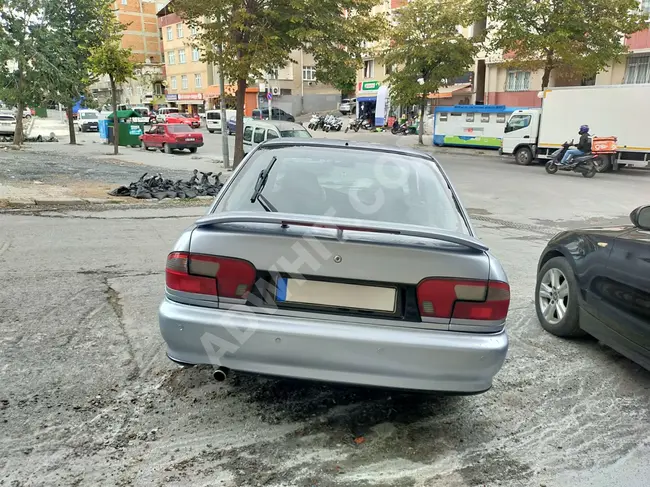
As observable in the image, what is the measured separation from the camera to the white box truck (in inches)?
781

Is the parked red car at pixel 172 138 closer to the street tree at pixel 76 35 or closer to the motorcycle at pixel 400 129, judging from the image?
the street tree at pixel 76 35

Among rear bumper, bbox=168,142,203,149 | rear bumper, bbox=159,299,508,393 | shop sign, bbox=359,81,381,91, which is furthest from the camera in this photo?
shop sign, bbox=359,81,381,91

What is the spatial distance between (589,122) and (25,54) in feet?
81.0

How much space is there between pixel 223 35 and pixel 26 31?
489 inches

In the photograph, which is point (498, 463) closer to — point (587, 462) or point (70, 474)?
point (587, 462)

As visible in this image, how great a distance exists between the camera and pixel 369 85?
1948 inches

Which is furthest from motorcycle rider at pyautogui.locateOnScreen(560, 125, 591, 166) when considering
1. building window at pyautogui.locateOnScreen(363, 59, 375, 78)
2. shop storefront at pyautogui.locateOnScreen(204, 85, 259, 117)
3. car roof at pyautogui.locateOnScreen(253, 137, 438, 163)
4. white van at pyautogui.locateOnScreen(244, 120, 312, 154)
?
shop storefront at pyautogui.locateOnScreen(204, 85, 259, 117)

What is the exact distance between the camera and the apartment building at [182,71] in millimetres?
66500

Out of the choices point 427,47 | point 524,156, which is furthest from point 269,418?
point 427,47

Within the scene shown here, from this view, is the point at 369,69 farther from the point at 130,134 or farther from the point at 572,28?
the point at 572,28

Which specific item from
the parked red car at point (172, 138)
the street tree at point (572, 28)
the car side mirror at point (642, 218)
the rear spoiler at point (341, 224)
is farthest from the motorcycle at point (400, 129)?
the rear spoiler at point (341, 224)

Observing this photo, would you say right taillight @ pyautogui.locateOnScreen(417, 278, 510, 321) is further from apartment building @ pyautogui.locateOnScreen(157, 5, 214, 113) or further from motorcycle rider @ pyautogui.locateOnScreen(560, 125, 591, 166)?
apartment building @ pyautogui.locateOnScreen(157, 5, 214, 113)

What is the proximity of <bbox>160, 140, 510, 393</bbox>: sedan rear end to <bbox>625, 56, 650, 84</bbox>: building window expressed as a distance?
34.1 meters

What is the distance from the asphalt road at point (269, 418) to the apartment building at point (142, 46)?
7443cm
